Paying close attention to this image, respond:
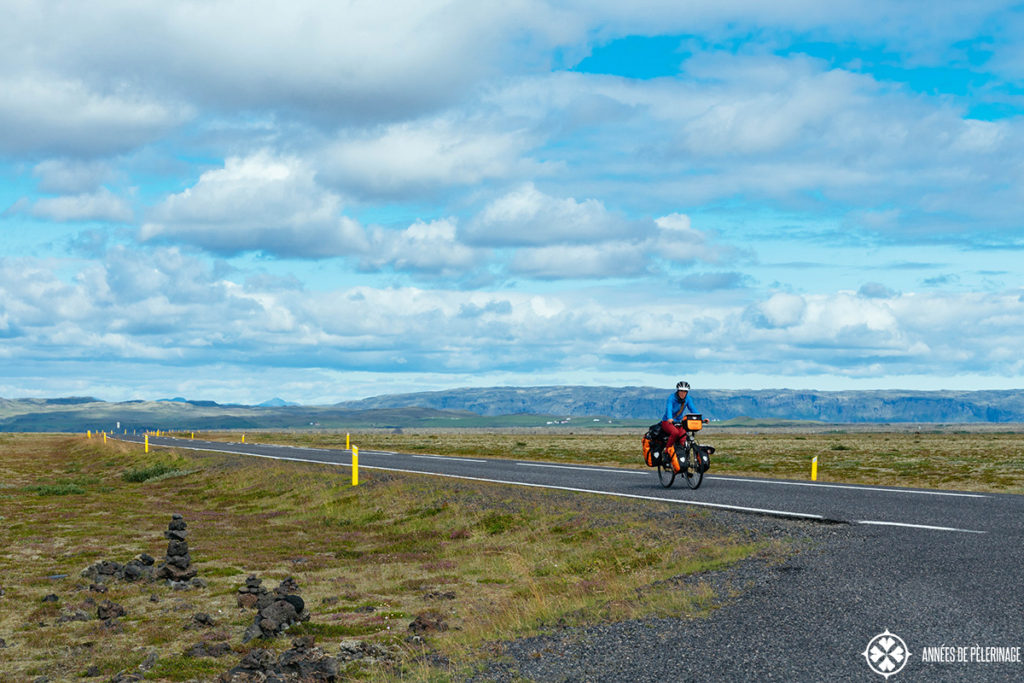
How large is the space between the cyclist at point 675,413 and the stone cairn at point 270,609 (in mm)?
10755

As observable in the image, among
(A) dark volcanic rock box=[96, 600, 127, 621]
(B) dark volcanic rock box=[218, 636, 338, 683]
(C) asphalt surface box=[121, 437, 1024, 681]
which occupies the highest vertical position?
(C) asphalt surface box=[121, 437, 1024, 681]

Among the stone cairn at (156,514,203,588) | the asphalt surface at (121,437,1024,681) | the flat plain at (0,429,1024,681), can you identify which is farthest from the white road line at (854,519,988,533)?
the stone cairn at (156,514,203,588)

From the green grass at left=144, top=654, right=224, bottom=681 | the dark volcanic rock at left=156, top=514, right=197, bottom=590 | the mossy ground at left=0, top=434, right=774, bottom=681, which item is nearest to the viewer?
the green grass at left=144, top=654, right=224, bottom=681

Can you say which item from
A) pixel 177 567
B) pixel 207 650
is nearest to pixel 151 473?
pixel 177 567

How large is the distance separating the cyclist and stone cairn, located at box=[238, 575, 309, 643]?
35.3ft

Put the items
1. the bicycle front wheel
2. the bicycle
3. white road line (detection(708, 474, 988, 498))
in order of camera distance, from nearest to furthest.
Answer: white road line (detection(708, 474, 988, 498))
the bicycle
the bicycle front wheel

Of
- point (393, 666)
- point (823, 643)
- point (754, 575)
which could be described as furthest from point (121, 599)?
point (823, 643)

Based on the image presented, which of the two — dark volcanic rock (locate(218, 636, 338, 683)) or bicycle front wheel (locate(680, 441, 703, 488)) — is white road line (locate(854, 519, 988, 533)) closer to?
bicycle front wheel (locate(680, 441, 703, 488))

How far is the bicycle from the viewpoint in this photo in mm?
21078

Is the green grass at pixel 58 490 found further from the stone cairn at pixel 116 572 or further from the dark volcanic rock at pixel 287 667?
the dark volcanic rock at pixel 287 667

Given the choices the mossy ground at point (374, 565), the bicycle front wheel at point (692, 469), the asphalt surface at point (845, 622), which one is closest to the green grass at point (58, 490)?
the mossy ground at point (374, 565)

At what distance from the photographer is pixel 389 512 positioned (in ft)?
81.5

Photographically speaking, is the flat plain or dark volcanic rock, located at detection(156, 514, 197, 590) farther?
dark volcanic rock, located at detection(156, 514, 197, 590)

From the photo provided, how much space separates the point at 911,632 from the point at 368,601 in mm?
10031
